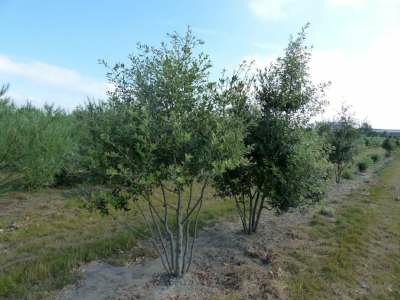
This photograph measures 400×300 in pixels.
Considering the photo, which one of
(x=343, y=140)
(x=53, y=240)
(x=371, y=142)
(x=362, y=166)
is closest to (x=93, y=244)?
(x=53, y=240)

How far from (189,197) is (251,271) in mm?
1653

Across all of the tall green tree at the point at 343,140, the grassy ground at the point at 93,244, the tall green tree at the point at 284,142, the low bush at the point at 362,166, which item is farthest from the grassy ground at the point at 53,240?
the low bush at the point at 362,166

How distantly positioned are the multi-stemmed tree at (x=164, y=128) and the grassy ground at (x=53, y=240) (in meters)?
1.02

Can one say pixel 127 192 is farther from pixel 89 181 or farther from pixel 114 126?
pixel 114 126

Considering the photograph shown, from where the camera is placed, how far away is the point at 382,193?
1434 cm

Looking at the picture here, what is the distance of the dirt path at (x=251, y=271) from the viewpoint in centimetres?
476

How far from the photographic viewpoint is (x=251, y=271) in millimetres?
5414

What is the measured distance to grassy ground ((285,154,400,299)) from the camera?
17.1 ft

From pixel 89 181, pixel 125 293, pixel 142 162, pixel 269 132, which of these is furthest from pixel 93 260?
pixel 269 132

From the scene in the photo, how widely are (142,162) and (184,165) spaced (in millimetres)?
494

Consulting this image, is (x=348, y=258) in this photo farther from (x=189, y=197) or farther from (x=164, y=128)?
(x=164, y=128)

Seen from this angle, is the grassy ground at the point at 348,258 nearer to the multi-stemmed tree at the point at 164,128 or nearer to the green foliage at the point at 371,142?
the multi-stemmed tree at the point at 164,128

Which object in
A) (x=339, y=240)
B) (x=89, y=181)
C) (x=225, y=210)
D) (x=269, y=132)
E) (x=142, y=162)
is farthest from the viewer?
(x=225, y=210)

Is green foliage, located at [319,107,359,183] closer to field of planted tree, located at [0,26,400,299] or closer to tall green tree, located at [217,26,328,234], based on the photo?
field of planted tree, located at [0,26,400,299]
